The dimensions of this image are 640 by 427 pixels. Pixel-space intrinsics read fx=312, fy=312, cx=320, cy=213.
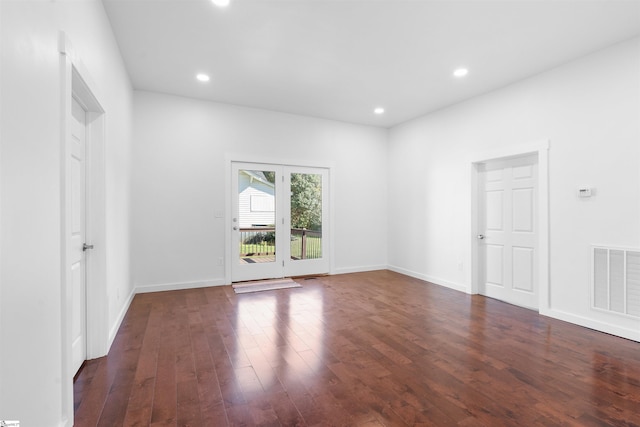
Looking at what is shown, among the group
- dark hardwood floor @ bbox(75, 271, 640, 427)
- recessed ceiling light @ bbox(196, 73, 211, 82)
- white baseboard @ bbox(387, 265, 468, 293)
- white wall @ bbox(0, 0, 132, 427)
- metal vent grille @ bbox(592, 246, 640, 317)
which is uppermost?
recessed ceiling light @ bbox(196, 73, 211, 82)

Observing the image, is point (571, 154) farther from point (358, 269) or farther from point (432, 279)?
point (358, 269)

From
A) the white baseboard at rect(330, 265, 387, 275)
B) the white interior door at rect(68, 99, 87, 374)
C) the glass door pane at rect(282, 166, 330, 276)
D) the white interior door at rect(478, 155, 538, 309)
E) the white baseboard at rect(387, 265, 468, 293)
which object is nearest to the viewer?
the white interior door at rect(68, 99, 87, 374)

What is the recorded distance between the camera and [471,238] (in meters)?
4.70

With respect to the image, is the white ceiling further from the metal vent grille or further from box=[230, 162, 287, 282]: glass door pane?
the metal vent grille

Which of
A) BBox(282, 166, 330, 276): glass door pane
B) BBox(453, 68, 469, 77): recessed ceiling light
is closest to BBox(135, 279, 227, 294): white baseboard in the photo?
BBox(282, 166, 330, 276): glass door pane

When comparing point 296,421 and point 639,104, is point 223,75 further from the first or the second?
point 639,104

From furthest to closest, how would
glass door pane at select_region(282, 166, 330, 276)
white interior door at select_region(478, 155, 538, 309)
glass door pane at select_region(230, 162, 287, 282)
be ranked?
glass door pane at select_region(282, 166, 330, 276)
glass door pane at select_region(230, 162, 287, 282)
white interior door at select_region(478, 155, 538, 309)

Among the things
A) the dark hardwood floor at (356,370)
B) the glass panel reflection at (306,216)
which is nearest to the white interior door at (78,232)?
the dark hardwood floor at (356,370)

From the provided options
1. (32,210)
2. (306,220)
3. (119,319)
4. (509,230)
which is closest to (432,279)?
(509,230)

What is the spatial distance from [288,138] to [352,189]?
162 centimetres

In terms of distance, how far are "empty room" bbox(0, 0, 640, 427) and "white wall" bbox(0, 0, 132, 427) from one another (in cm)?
1

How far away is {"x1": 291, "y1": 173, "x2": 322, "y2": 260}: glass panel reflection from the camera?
576 cm

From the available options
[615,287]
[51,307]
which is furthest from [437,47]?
[51,307]

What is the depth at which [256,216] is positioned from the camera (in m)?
5.40
